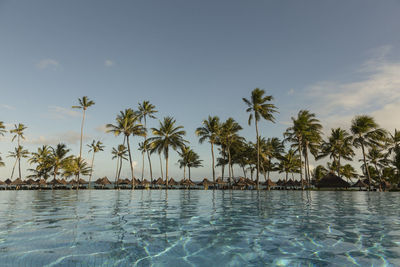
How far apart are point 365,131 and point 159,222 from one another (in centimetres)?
3746

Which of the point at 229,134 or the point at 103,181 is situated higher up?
the point at 229,134

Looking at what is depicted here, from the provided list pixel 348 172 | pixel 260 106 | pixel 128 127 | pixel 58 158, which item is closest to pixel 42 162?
pixel 58 158

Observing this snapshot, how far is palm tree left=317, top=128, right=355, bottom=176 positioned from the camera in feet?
130

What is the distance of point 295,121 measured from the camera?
35219 millimetres

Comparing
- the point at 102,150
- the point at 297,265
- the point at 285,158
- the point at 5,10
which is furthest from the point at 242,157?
the point at 297,265

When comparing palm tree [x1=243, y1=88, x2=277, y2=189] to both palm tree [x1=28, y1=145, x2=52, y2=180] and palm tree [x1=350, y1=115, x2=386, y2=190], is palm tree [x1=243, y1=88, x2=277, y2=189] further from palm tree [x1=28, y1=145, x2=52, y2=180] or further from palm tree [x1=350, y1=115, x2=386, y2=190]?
palm tree [x1=28, y1=145, x2=52, y2=180]

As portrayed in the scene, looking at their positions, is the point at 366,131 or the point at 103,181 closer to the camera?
the point at 366,131

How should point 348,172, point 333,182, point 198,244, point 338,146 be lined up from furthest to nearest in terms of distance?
point 348,172 < point 338,146 < point 333,182 < point 198,244

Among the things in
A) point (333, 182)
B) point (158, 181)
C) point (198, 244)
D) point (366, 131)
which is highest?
point (366, 131)

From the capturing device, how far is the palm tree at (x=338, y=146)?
3953cm

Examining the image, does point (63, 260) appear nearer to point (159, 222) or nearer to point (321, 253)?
point (159, 222)

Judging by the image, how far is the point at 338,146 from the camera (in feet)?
129

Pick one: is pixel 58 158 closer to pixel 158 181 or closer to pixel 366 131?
pixel 158 181

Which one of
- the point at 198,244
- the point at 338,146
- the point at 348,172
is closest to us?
the point at 198,244
